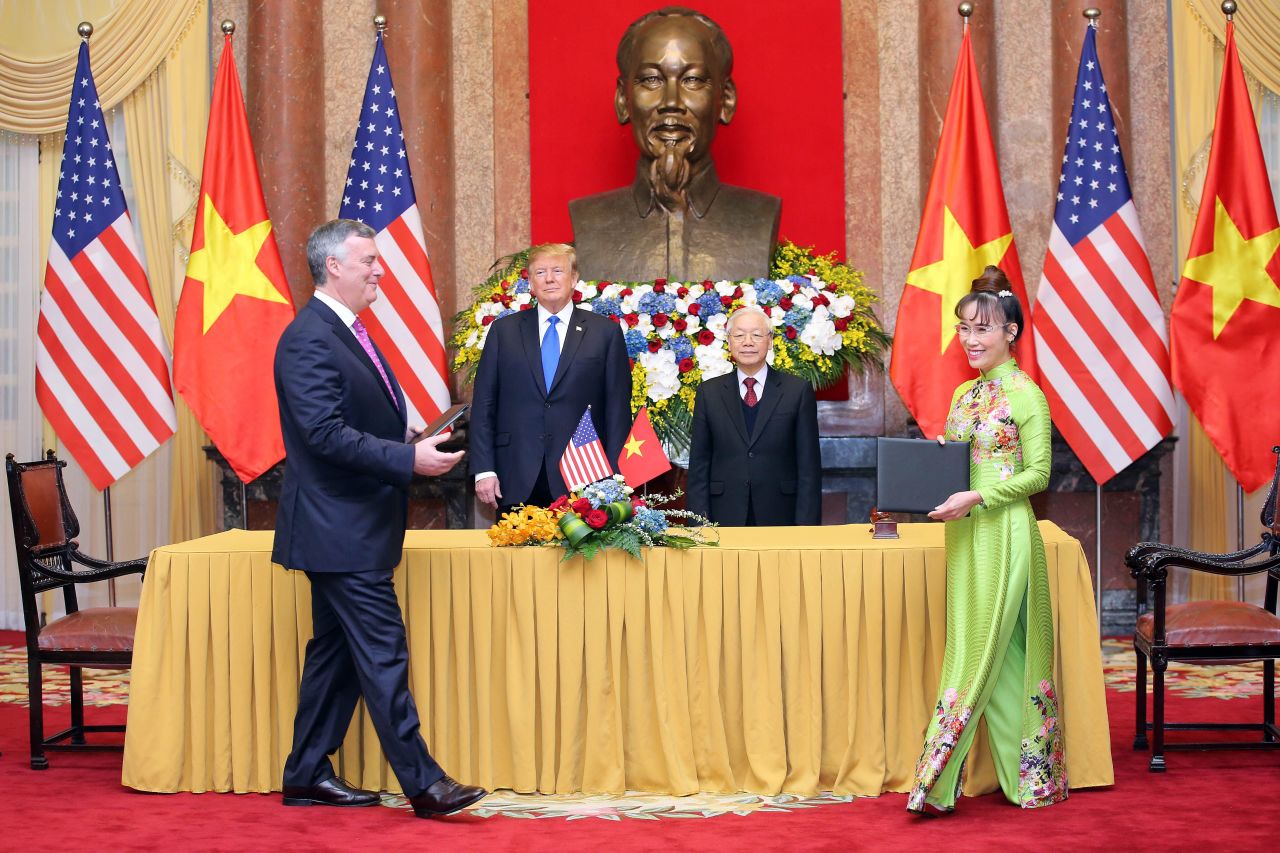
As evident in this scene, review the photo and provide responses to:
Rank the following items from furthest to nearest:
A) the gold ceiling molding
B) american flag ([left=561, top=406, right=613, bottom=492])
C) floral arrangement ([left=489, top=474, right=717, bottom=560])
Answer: the gold ceiling molding → american flag ([left=561, top=406, right=613, bottom=492]) → floral arrangement ([left=489, top=474, right=717, bottom=560])

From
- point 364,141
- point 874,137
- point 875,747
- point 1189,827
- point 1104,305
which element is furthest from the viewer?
point 874,137

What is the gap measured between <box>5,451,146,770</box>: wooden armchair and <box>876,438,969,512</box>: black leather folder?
8.83ft

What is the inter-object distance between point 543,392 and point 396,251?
2087 mm

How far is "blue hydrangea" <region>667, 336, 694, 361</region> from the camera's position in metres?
7.12

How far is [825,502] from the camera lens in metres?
7.84

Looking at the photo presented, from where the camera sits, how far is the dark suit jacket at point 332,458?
4.33m

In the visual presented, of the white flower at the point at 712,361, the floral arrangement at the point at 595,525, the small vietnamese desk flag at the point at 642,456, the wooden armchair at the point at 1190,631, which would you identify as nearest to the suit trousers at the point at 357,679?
the floral arrangement at the point at 595,525

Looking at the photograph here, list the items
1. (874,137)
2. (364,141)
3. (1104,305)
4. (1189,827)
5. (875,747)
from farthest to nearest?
(874,137)
(364,141)
(1104,305)
(875,747)
(1189,827)

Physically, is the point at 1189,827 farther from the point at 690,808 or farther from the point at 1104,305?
the point at 1104,305

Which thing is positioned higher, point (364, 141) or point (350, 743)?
point (364, 141)

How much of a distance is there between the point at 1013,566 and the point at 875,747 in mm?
746

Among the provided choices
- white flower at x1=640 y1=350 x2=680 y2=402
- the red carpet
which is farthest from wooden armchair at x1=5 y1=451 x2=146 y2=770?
white flower at x1=640 y1=350 x2=680 y2=402


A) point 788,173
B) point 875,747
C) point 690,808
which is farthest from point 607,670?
point 788,173

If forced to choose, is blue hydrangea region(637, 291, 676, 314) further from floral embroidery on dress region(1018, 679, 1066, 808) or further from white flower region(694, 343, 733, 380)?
floral embroidery on dress region(1018, 679, 1066, 808)
